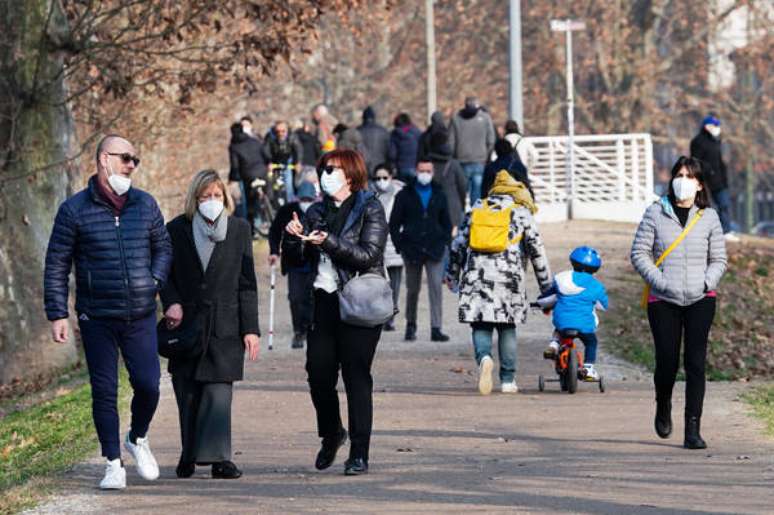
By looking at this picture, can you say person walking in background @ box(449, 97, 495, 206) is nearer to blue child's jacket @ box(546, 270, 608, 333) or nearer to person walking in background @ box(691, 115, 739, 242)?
person walking in background @ box(691, 115, 739, 242)

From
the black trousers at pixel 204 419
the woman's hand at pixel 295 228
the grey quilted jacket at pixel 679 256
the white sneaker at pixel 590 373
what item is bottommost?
the white sneaker at pixel 590 373

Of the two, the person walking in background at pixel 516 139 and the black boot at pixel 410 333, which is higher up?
the person walking in background at pixel 516 139

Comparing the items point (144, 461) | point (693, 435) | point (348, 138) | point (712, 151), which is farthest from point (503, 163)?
point (144, 461)

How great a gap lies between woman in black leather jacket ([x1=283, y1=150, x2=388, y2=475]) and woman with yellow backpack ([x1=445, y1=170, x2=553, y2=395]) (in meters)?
4.17

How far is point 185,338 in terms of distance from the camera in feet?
33.8

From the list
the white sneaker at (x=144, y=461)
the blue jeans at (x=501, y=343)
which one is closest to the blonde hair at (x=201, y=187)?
the white sneaker at (x=144, y=461)

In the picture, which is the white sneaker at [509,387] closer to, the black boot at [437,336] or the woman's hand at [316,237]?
the black boot at [437,336]

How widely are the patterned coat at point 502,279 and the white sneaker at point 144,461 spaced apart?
461 centimetres

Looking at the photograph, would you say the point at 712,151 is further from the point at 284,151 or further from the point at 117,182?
the point at 117,182

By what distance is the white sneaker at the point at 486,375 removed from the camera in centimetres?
1449

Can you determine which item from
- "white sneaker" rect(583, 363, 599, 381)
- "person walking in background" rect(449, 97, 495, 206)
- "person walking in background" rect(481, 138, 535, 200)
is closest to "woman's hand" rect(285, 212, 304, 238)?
"white sneaker" rect(583, 363, 599, 381)

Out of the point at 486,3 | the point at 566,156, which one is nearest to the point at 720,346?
the point at 566,156

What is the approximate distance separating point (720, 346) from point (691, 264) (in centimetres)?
936

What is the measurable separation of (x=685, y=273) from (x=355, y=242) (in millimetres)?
2141
